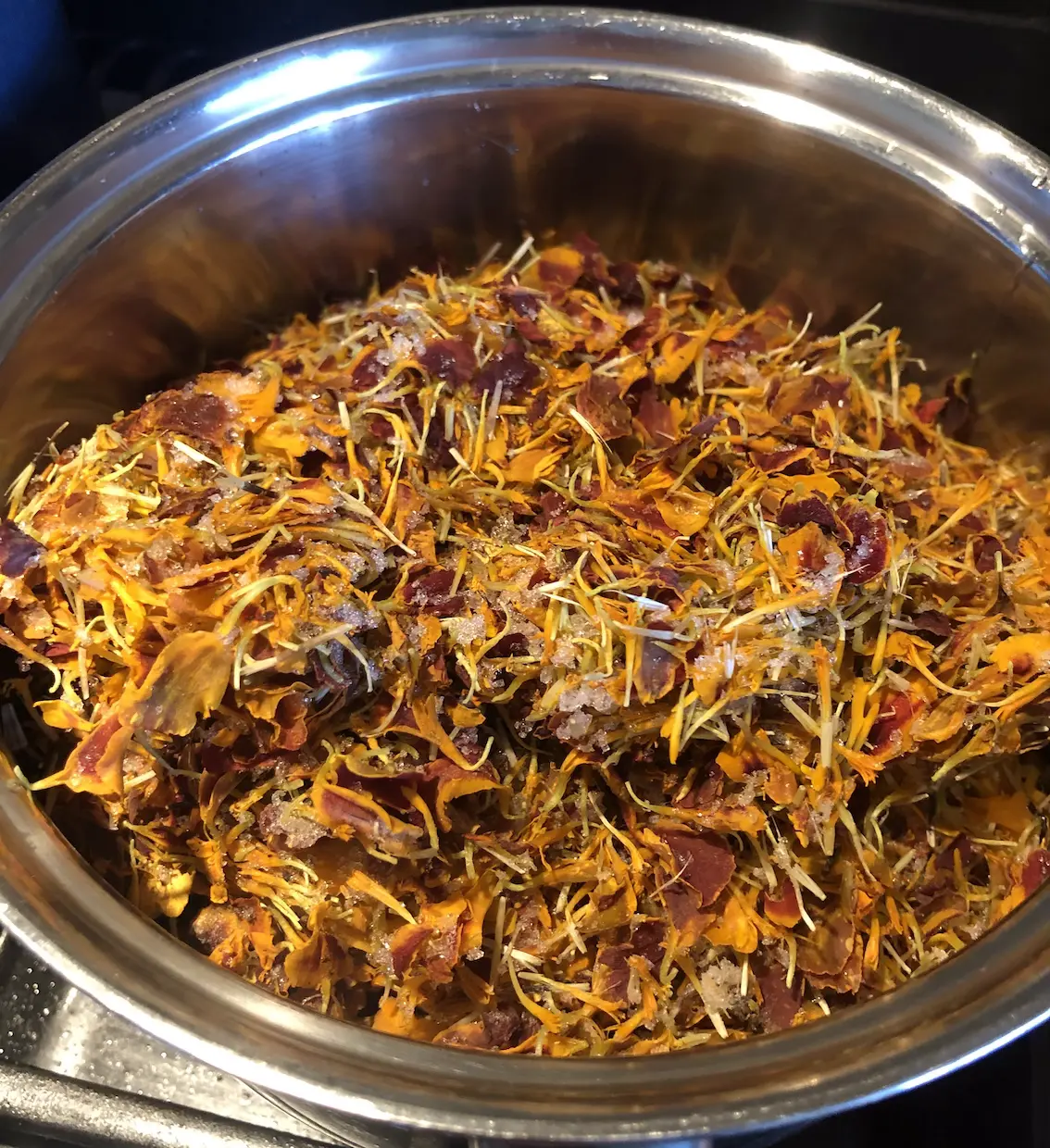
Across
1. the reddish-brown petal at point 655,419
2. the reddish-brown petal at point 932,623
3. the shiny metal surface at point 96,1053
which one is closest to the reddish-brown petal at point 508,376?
the reddish-brown petal at point 655,419

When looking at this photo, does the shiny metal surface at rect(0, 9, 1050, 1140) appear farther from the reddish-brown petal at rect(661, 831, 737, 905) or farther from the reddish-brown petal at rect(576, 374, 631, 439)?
the reddish-brown petal at rect(661, 831, 737, 905)

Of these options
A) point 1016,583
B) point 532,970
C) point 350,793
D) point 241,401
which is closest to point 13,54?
point 241,401

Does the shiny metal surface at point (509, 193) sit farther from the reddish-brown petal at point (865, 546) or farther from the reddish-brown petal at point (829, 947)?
the reddish-brown petal at point (829, 947)

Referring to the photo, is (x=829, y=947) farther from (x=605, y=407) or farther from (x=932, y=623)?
(x=605, y=407)

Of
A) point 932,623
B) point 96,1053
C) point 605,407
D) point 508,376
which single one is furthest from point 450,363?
point 96,1053

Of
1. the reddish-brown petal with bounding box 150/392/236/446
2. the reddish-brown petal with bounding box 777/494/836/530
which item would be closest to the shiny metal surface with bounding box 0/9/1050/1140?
the reddish-brown petal with bounding box 150/392/236/446

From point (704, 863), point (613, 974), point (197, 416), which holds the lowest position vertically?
point (613, 974)
